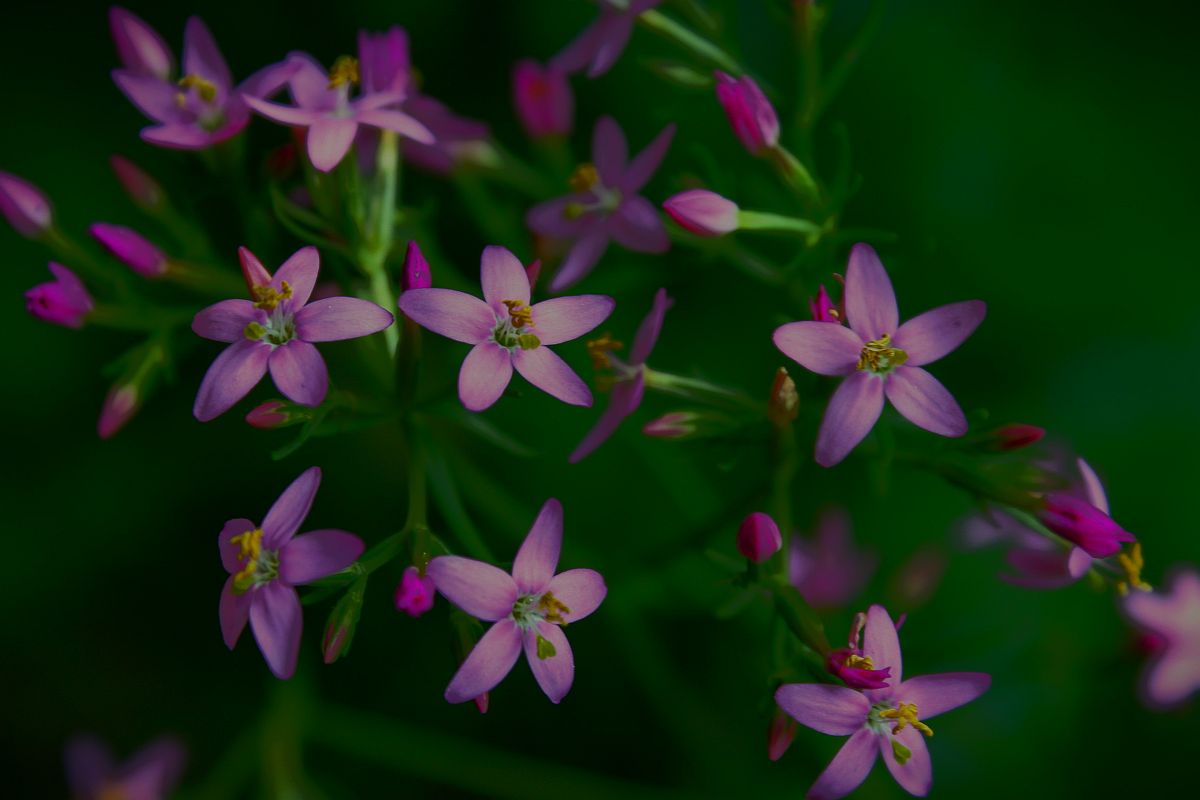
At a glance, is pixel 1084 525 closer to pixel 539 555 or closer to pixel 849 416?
pixel 849 416

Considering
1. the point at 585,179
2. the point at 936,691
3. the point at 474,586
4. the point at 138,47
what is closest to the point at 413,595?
the point at 474,586

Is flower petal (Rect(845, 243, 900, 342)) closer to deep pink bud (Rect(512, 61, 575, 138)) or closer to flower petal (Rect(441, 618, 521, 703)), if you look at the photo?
flower petal (Rect(441, 618, 521, 703))

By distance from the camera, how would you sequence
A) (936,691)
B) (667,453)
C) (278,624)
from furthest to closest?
1. (667,453)
2. (936,691)
3. (278,624)

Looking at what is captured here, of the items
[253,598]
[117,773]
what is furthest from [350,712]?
[253,598]

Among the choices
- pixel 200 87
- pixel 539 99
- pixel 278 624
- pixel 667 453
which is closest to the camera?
pixel 278 624

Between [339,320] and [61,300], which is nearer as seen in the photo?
[339,320]

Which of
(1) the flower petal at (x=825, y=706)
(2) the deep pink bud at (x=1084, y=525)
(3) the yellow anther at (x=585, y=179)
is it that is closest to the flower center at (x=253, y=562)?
(1) the flower petal at (x=825, y=706)
